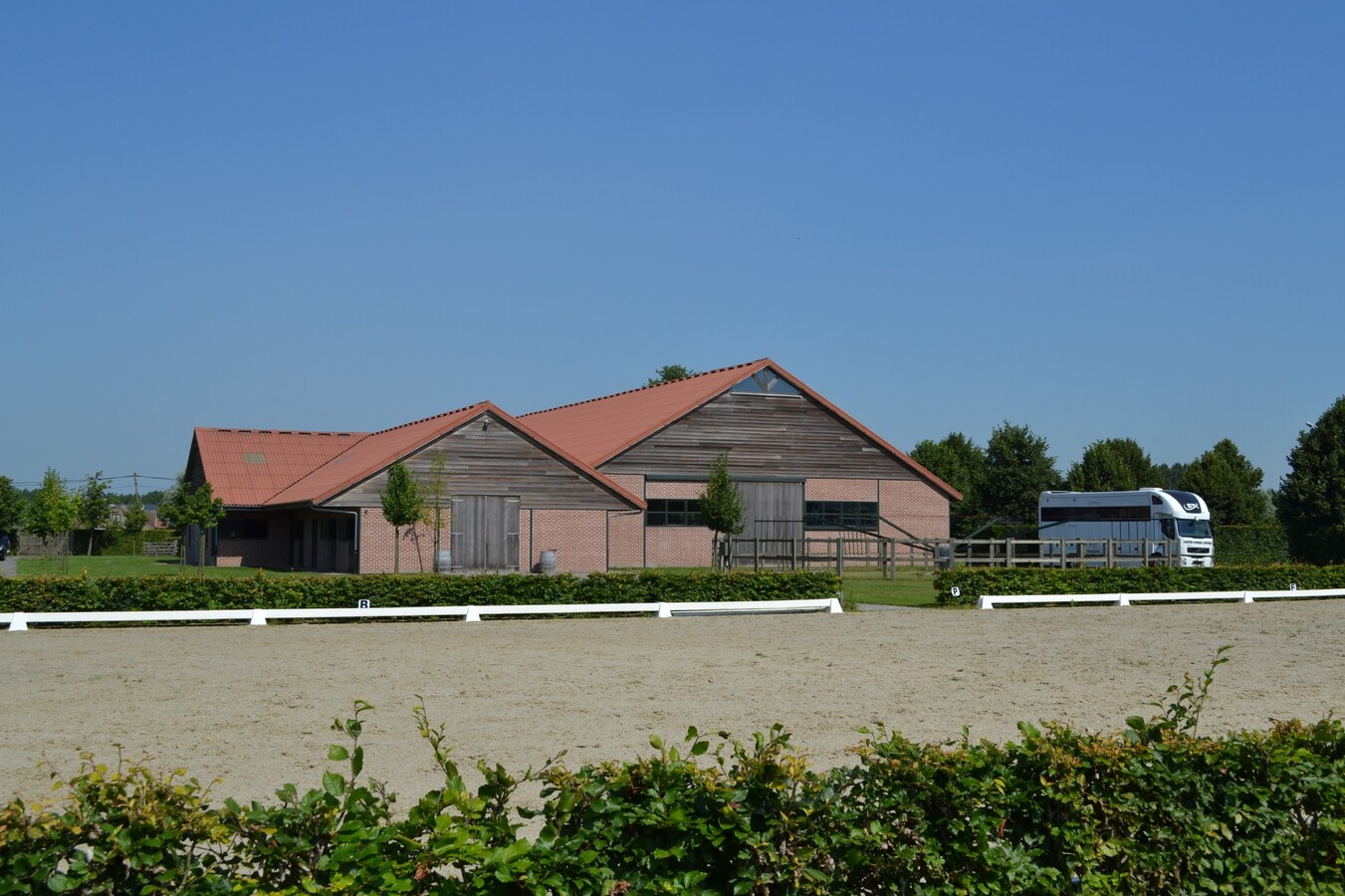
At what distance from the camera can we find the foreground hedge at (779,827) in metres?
3.98

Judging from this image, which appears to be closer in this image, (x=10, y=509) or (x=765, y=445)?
(x=765, y=445)

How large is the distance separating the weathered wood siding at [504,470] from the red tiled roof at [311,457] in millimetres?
273

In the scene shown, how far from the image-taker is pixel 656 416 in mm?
46812

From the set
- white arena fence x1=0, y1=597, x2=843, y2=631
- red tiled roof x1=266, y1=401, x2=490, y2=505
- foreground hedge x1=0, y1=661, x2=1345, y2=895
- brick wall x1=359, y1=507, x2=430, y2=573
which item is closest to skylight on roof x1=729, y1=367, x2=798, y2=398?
red tiled roof x1=266, y1=401, x2=490, y2=505

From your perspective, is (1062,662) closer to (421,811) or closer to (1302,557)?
(421,811)

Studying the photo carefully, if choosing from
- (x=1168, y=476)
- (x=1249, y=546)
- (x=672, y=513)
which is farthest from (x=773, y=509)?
(x=1168, y=476)

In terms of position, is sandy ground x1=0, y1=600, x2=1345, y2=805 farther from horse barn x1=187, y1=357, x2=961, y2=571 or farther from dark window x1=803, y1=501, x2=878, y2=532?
dark window x1=803, y1=501, x2=878, y2=532

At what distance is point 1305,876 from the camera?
5.07 m

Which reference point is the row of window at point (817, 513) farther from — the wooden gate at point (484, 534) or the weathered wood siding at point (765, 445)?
the wooden gate at point (484, 534)

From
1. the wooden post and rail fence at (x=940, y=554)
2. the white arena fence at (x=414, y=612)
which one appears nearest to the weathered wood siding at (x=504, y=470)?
the wooden post and rail fence at (x=940, y=554)

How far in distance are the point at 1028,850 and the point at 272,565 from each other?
143 ft

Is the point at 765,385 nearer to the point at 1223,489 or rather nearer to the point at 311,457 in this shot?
the point at 311,457

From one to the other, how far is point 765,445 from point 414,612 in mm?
24645

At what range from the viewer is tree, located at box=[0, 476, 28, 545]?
63.1 meters
